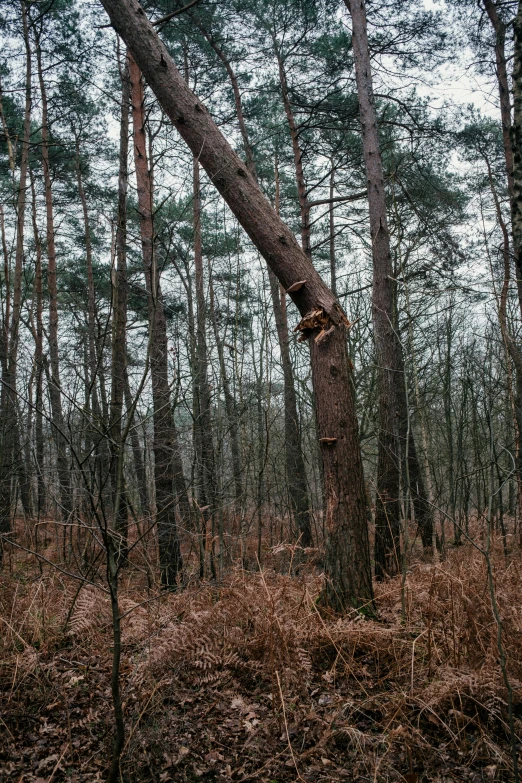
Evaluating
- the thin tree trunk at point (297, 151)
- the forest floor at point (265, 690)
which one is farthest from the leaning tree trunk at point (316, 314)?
the thin tree trunk at point (297, 151)

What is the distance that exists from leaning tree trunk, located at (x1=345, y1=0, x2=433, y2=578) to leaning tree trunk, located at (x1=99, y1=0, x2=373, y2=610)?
2499 mm

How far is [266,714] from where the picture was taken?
2.88m

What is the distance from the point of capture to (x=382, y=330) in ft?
22.9

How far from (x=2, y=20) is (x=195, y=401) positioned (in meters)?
8.36

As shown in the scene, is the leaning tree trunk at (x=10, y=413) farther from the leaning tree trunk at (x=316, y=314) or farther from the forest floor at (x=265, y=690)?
the forest floor at (x=265, y=690)

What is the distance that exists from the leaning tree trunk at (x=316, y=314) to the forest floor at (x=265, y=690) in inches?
16.6

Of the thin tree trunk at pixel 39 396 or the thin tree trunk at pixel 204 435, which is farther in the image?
the thin tree trunk at pixel 204 435

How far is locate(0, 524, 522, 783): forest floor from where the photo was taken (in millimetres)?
2455

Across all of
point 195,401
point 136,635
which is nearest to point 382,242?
point 195,401

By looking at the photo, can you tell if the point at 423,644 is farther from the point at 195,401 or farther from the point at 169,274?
the point at 169,274

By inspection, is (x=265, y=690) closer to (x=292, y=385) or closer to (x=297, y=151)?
(x=292, y=385)

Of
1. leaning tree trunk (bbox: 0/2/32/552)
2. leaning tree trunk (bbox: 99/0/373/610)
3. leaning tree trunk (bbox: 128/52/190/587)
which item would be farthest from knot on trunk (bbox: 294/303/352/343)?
leaning tree trunk (bbox: 128/52/190/587)

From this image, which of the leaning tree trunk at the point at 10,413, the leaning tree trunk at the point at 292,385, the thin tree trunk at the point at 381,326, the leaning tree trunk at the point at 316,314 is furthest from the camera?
the leaning tree trunk at the point at 292,385

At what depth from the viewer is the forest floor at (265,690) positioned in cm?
246
